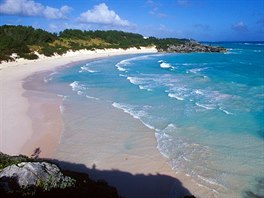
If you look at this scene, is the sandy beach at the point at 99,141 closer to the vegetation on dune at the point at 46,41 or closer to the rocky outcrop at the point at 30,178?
the rocky outcrop at the point at 30,178

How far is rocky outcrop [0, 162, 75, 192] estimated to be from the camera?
25.8 feet

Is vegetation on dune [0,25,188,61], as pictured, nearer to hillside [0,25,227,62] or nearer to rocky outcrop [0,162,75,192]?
hillside [0,25,227,62]

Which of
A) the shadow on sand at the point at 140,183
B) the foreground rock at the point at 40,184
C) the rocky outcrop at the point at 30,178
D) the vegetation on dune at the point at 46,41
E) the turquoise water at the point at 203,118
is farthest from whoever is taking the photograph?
the vegetation on dune at the point at 46,41

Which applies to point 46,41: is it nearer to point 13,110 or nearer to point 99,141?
point 13,110

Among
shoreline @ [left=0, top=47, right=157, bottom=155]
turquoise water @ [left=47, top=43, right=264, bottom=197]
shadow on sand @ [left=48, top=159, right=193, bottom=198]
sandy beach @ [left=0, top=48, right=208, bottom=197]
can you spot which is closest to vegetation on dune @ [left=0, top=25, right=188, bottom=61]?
shoreline @ [left=0, top=47, right=157, bottom=155]

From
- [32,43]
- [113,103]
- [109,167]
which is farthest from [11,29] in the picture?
[109,167]

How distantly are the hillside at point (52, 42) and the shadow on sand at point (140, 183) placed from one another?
4013 centimetres

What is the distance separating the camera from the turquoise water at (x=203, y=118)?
13.7 metres

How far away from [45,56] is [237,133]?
51.1 metres

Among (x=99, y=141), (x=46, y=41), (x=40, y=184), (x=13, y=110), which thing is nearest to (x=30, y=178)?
(x=40, y=184)

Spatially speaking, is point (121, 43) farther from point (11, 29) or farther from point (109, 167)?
point (109, 167)

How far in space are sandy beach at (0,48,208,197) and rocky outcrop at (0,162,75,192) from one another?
3.99 meters

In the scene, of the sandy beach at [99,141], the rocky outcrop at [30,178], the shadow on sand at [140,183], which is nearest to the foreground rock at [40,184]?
the rocky outcrop at [30,178]

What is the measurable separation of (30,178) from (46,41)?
72.5 meters
